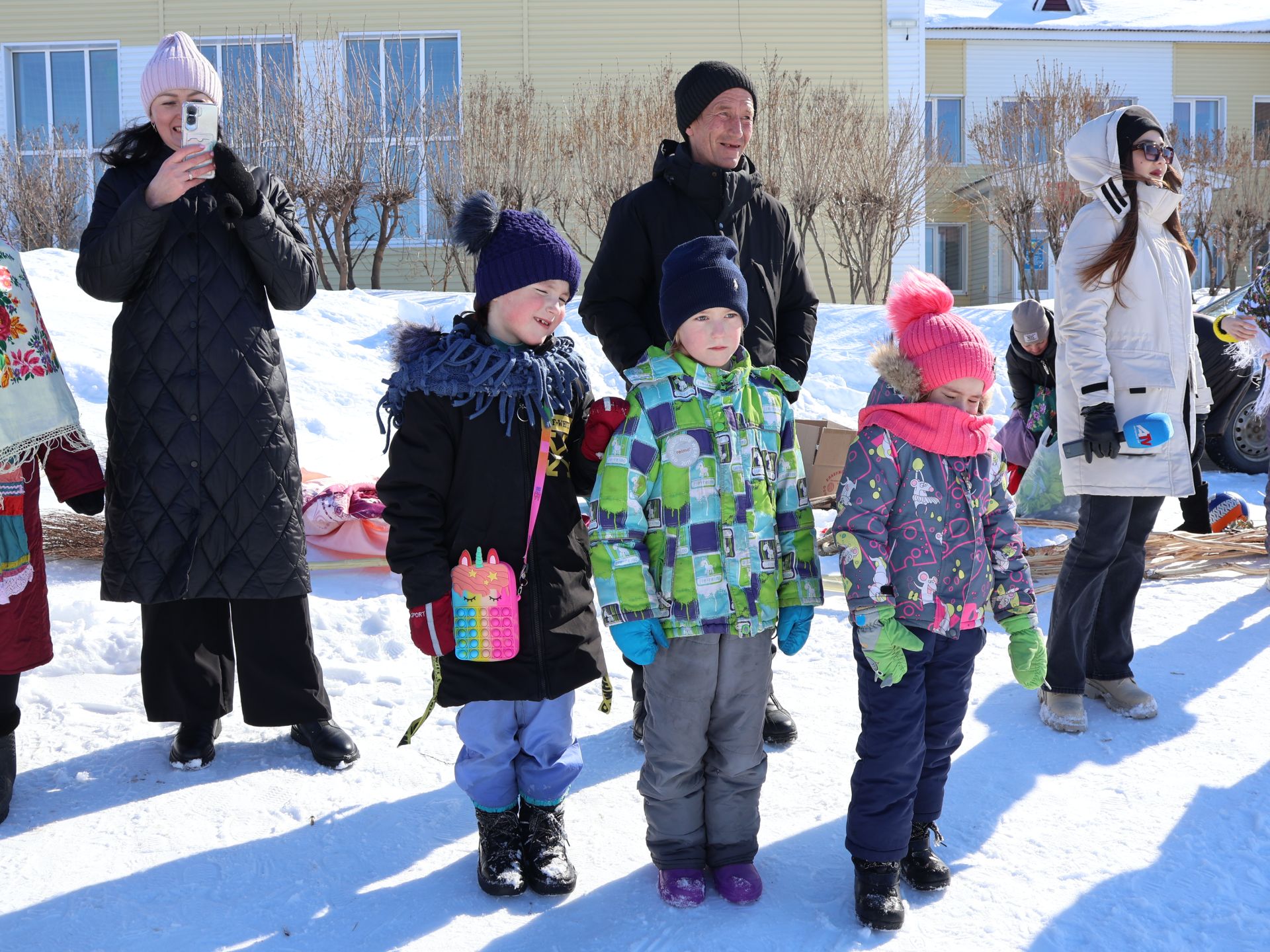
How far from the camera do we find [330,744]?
3.26m

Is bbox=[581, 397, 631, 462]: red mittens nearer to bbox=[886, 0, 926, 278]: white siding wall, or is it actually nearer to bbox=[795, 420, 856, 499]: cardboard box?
bbox=[795, 420, 856, 499]: cardboard box

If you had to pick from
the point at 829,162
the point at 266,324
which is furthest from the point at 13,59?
the point at 266,324

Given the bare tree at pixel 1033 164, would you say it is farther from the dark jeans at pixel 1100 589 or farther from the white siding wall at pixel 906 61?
the dark jeans at pixel 1100 589

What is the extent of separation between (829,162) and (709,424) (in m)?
12.4

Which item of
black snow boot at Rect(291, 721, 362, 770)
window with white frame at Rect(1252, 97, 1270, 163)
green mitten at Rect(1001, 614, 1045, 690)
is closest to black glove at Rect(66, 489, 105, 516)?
black snow boot at Rect(291, 721, 362, 770)

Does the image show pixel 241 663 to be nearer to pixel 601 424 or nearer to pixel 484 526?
pixel 484 526

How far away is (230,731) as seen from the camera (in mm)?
3531

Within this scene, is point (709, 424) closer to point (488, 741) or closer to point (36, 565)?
point (488, 741)

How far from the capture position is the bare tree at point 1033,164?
16391mm

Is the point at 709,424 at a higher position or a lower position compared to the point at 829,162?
lower

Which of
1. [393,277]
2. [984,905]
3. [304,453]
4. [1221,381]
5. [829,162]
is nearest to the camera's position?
[984,905]

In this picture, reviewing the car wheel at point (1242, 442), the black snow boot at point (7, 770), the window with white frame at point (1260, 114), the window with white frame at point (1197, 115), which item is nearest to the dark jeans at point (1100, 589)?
the black snow boot at point (7, 770)

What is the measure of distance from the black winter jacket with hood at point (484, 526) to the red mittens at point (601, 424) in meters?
0.08

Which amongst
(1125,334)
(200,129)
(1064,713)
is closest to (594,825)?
(1064,713)
